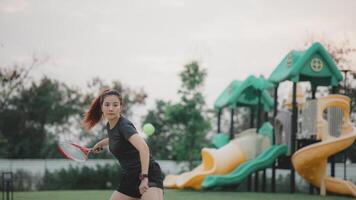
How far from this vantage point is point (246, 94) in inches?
792

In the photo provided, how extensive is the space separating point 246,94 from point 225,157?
361 centimetres

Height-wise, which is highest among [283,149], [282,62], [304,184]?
[282,62]

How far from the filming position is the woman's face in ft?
15.8

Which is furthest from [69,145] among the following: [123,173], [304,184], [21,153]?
[21,153]

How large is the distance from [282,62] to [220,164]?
3.71 metres

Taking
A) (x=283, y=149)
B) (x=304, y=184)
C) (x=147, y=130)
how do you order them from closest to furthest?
(x=147, y=130) < (x=283, y=149) < (x=304, y=184)

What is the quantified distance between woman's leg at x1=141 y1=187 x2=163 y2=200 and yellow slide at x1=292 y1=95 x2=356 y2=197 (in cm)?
1050

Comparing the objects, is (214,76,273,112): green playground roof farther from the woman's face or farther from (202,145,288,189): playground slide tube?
the woman's face

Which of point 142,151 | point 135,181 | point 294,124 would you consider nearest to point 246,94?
point 294,124

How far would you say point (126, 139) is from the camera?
4.70 metres

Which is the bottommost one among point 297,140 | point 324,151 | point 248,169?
point 248,169

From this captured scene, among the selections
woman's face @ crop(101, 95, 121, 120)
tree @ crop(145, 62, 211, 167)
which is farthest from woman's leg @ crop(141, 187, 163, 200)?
tree @ crop(145, 62, 211, 167)

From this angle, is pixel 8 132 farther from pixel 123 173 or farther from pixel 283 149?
pixel 123 173

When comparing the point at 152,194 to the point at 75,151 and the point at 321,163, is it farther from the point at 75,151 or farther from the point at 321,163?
the point at 321,163
